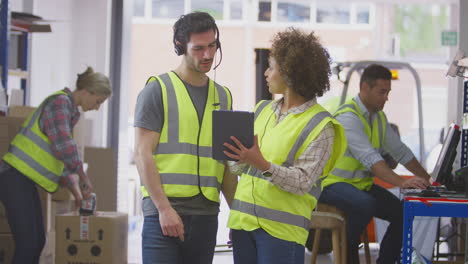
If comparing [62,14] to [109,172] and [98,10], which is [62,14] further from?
[109,172]

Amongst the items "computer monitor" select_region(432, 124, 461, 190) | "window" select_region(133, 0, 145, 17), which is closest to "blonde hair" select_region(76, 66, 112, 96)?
"computer monitor" select_region(432, 124, 461, 190)

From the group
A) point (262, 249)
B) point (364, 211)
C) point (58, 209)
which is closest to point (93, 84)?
point (58, 209)

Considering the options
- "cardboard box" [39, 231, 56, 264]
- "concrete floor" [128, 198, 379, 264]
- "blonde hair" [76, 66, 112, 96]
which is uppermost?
"blonde hair" [76, 66, 112, 96]

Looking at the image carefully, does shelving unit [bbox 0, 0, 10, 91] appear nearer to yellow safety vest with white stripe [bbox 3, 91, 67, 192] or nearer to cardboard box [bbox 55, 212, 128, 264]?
yellow safety vest with white stripe [bbox 3, 91, 67, 192]

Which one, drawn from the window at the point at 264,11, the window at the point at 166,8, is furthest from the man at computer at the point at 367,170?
the window at the point at 264,11

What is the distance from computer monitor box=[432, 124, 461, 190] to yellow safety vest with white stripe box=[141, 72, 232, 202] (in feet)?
5.59

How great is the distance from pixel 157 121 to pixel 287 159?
17.4 inches

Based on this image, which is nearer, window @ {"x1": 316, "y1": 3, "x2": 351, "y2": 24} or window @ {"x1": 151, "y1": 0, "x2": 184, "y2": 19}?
window @ {"x1": 151, "y1": 0, "x2": 184, "y2": 19}

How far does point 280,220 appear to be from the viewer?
8.25 ft

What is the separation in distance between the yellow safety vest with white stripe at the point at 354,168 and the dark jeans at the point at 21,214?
1698mm

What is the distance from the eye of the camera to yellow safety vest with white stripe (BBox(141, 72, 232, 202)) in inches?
101

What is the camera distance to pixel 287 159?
2.56 meters

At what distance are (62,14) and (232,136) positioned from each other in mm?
5615

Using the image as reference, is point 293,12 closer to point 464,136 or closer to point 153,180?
point 464,136
